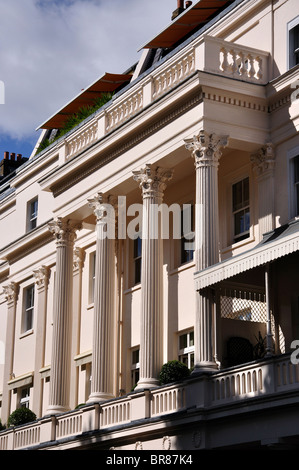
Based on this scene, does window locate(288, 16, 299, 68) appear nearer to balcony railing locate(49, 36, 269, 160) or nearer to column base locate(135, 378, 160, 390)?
balcony railing locate(49, 36, 269, 160)

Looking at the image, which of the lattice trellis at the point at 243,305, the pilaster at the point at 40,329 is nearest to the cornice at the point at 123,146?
the lattice trellis at the point at 243,305

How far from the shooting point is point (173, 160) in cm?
2634

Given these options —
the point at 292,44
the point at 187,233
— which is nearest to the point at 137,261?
the point at 187,233

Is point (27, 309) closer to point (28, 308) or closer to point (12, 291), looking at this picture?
point (28, 308)

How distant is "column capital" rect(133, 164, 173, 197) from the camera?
26609 mm

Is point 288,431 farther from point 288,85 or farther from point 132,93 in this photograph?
point 132,93

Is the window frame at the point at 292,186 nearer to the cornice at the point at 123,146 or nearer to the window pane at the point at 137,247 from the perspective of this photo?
the cornice at the point at 123,146

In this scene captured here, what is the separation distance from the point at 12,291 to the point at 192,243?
1317cm

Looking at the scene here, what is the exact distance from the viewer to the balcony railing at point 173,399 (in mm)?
20844

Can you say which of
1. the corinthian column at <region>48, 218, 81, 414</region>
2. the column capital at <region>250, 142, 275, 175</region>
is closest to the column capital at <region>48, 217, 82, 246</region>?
the corinthian column at <region>48, 218, 81, 414</region>

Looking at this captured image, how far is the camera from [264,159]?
25328mm

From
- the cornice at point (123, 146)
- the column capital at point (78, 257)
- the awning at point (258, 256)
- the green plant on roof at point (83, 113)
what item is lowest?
the awning at point (258, 256)

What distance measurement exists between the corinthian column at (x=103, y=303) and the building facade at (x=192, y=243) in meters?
0.04

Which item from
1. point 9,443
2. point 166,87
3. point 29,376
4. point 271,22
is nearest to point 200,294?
point 166,87
